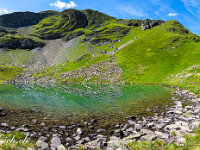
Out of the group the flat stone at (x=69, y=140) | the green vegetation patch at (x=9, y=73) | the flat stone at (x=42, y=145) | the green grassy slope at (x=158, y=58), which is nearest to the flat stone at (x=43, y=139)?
the flat stone at (x=42, y=145)

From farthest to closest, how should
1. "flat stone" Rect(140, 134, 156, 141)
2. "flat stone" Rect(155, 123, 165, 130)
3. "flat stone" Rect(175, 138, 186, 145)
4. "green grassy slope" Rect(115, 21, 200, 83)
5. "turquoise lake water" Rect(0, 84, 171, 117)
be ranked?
"green grassy slope" Rect(115, 21, 200, 83) < "turquoise lake water" Rect(0, 84, 171, 117) < "flat stone" Rect(155, 123, 165, 130) < "flat stone" Rect(140, 134, 156, 141) < "flat stone" Rect(175, 138, 186, 145)

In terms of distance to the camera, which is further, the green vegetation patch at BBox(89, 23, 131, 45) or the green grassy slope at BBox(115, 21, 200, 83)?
the green vegetation patch at BBox(89, 23, 131, 45)

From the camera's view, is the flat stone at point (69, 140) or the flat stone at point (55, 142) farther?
the flat stone at point (69, 140)

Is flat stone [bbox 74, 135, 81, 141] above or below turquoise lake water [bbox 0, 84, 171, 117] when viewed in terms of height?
below

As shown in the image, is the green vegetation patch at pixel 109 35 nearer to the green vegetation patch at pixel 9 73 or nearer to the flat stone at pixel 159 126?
the green vegetation patch at pixel 9 73

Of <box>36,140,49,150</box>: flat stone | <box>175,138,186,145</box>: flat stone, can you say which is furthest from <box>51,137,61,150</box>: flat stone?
<box>175,138,186,145</box>: flat stone

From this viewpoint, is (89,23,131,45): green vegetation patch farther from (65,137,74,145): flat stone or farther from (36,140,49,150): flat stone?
(36,140,49,150): flat stone

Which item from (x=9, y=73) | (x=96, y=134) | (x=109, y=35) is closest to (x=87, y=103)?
(x=96, y=134)

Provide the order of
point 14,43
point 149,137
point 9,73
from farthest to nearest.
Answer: point 14,43
point 9,73
point 149,137

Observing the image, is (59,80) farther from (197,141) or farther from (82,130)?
(197,141)

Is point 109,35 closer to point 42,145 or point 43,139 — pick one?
point 43,139

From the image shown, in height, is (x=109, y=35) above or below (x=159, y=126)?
above

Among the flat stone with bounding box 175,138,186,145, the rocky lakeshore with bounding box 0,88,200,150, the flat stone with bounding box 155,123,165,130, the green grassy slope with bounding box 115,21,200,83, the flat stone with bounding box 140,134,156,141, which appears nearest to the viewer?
the flat stone with bounding box 175,138,186,145

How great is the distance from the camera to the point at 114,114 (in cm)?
1866
